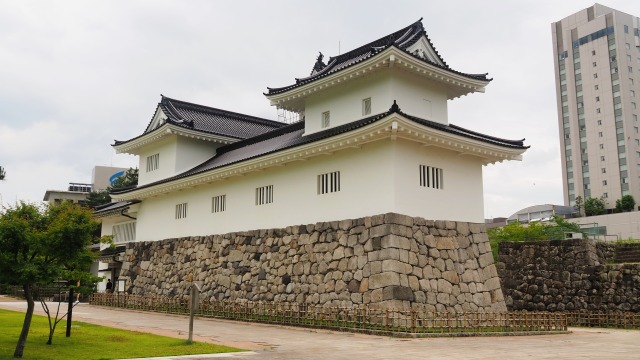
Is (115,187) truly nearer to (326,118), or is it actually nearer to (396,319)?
(326,118)

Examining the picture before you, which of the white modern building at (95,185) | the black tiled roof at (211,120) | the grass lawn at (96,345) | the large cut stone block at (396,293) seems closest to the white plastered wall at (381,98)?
the large cut stone block at (396,293)

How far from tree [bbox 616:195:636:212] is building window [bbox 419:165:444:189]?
61.2m

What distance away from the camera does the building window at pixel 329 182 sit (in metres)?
19.9

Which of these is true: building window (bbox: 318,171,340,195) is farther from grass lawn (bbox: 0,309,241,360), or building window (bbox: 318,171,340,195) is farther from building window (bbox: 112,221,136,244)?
building window (bbox: 112,221,136,244)

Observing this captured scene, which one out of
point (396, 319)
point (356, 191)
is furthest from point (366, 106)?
point (396, 319)

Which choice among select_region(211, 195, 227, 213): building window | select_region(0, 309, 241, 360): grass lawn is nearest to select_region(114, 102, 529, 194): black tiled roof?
select_region(211, 195, 227, 213): building window

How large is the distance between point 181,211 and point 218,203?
3.15 metres

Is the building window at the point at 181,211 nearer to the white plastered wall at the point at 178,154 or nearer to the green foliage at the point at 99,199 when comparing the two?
the white plastered wall at the point at 178,154

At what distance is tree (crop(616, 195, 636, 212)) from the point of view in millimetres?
70125

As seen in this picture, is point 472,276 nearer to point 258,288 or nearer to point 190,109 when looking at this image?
point 258,288

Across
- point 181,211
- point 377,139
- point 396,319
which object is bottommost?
point 396,319

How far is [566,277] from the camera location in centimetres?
2448

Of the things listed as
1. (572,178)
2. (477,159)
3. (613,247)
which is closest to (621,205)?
(572,178)

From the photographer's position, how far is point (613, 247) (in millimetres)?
26031
